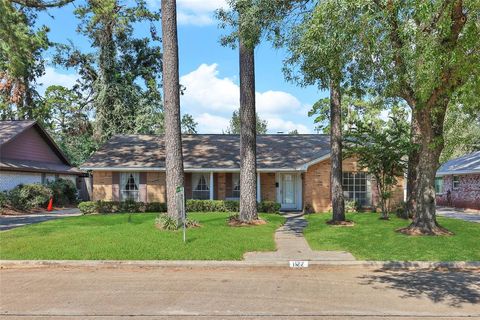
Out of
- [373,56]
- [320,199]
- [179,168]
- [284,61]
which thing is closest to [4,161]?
[179,168]

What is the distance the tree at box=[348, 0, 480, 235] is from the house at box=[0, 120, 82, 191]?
71.3ft

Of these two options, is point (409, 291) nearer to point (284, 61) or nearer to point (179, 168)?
point (284, 61)

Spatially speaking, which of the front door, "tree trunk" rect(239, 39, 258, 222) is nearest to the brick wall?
the front door

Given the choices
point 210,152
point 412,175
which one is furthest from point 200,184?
point 412,175

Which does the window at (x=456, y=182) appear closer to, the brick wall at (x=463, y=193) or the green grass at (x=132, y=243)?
the brick wall at (x=463, y=193)

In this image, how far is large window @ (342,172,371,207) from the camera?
958 inches

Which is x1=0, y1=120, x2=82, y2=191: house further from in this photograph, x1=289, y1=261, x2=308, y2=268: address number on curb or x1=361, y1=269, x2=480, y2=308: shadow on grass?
x1=361, y1=269, x2=480, y2=308: shadow on grass

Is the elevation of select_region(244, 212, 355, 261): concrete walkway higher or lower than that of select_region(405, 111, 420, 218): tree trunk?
lower

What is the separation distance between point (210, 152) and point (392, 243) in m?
16.2

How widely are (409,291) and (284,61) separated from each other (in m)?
7.60

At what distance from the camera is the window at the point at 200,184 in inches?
1022

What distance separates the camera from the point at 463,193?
28703 mm

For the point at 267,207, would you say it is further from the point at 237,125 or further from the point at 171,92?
the point at 237,125

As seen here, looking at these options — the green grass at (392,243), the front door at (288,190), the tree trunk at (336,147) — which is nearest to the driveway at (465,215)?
the green grass at (392,243)
